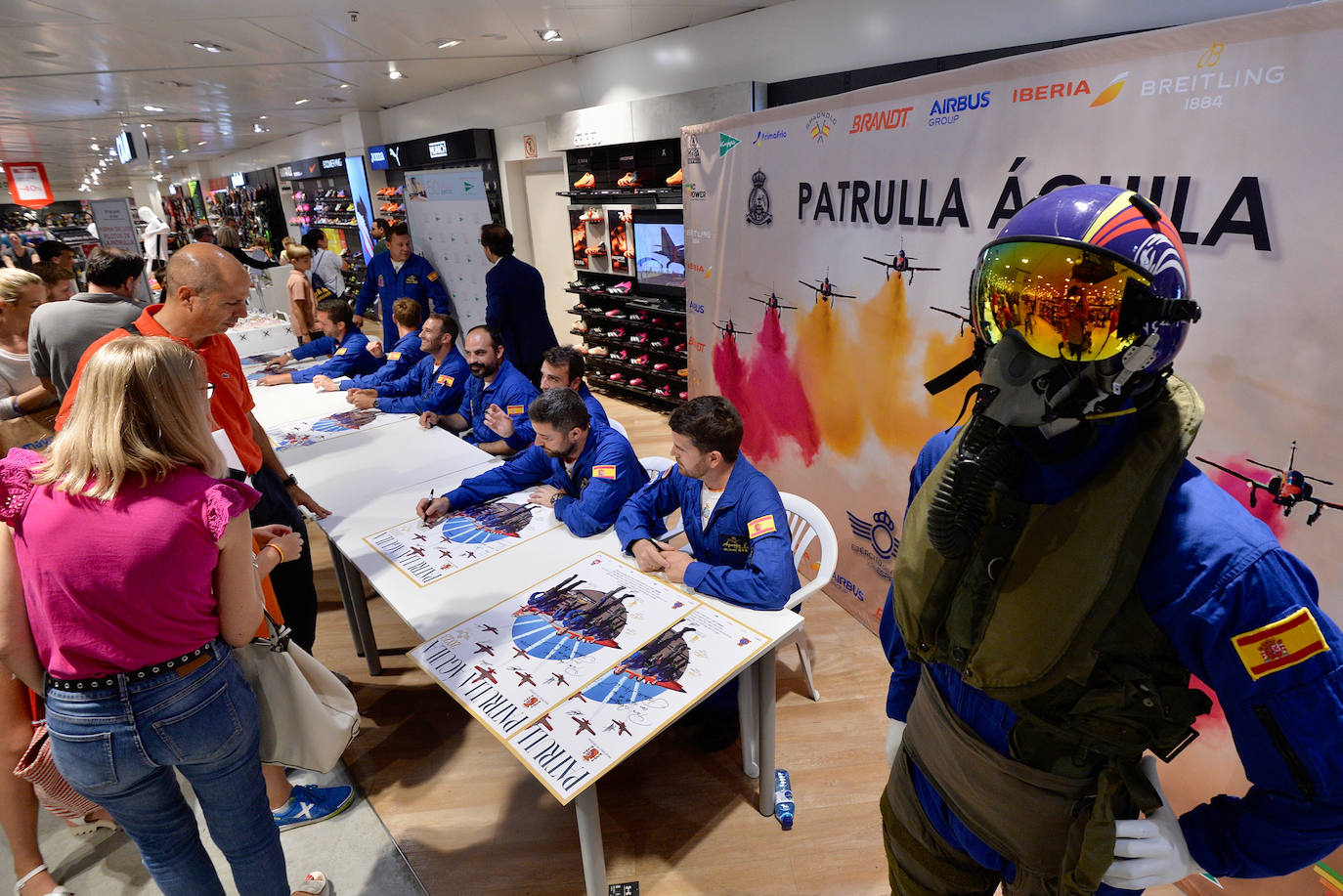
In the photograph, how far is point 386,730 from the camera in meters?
2.58

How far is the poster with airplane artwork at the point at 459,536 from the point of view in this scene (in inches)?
85.6

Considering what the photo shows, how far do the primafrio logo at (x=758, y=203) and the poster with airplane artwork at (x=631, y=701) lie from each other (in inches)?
84.9

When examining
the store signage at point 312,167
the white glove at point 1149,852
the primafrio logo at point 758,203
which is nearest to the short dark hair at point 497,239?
the primafrio logo at point 758,203

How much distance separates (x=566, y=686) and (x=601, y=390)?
5.32 m

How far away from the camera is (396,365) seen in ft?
14.8

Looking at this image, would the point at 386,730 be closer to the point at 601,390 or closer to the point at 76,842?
the point at 76,842

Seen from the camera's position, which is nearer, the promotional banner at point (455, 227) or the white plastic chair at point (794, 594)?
the white plastic chair at point (794, 594)

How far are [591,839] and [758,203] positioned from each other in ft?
9.27

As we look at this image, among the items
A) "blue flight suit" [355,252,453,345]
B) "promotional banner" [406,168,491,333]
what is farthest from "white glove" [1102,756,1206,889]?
"promotional banner" [406,168,491,333]

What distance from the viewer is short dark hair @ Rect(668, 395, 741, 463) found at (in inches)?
80.1

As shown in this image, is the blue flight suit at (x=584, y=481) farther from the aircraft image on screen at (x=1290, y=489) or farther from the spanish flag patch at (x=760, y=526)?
the aircraft image on screen at (x=1290, y=489)

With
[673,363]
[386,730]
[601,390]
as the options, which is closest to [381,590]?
[386,730]

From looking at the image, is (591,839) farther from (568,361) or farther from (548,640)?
(568,361)

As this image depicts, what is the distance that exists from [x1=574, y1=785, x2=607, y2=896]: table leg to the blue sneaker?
1.15m
